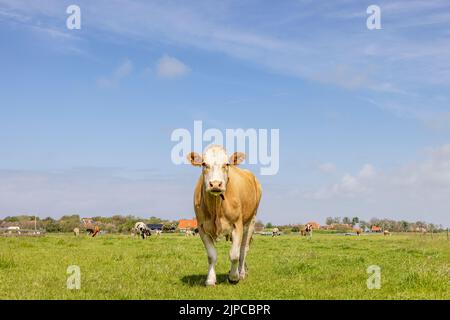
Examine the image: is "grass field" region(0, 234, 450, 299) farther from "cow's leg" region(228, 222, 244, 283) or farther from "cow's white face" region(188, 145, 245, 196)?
"cow's white face" region(188, 145, 245, 196)

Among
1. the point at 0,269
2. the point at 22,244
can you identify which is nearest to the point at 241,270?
the point at 0,269

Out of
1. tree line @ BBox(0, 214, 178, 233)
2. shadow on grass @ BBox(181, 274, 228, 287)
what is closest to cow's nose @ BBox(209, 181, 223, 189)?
shadow on grass @ BBox(181, 274, 228, 287)

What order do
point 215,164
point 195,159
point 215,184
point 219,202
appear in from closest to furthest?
point 215,184 → point 215,164 → point 195,159 → point 219,202

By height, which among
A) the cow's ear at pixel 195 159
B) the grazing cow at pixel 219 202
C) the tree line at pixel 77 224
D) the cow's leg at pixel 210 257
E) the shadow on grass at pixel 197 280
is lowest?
the tree line at pixel 77 224

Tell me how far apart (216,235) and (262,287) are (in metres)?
1.43

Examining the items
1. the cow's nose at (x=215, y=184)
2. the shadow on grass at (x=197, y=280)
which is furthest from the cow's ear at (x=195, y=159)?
the shadow on grass at (x=197, y=280)

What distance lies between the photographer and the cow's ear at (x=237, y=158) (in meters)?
10.8

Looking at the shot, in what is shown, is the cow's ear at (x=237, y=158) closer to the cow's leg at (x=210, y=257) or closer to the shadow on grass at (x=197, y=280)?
the cow's leg at (x=210, y=257)

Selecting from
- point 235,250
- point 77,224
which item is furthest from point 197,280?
point 77,224

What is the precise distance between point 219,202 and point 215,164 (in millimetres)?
955

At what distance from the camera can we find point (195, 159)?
10.5 meters

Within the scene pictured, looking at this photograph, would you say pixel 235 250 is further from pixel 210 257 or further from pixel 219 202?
pixel 219 202

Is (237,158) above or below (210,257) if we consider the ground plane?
above
